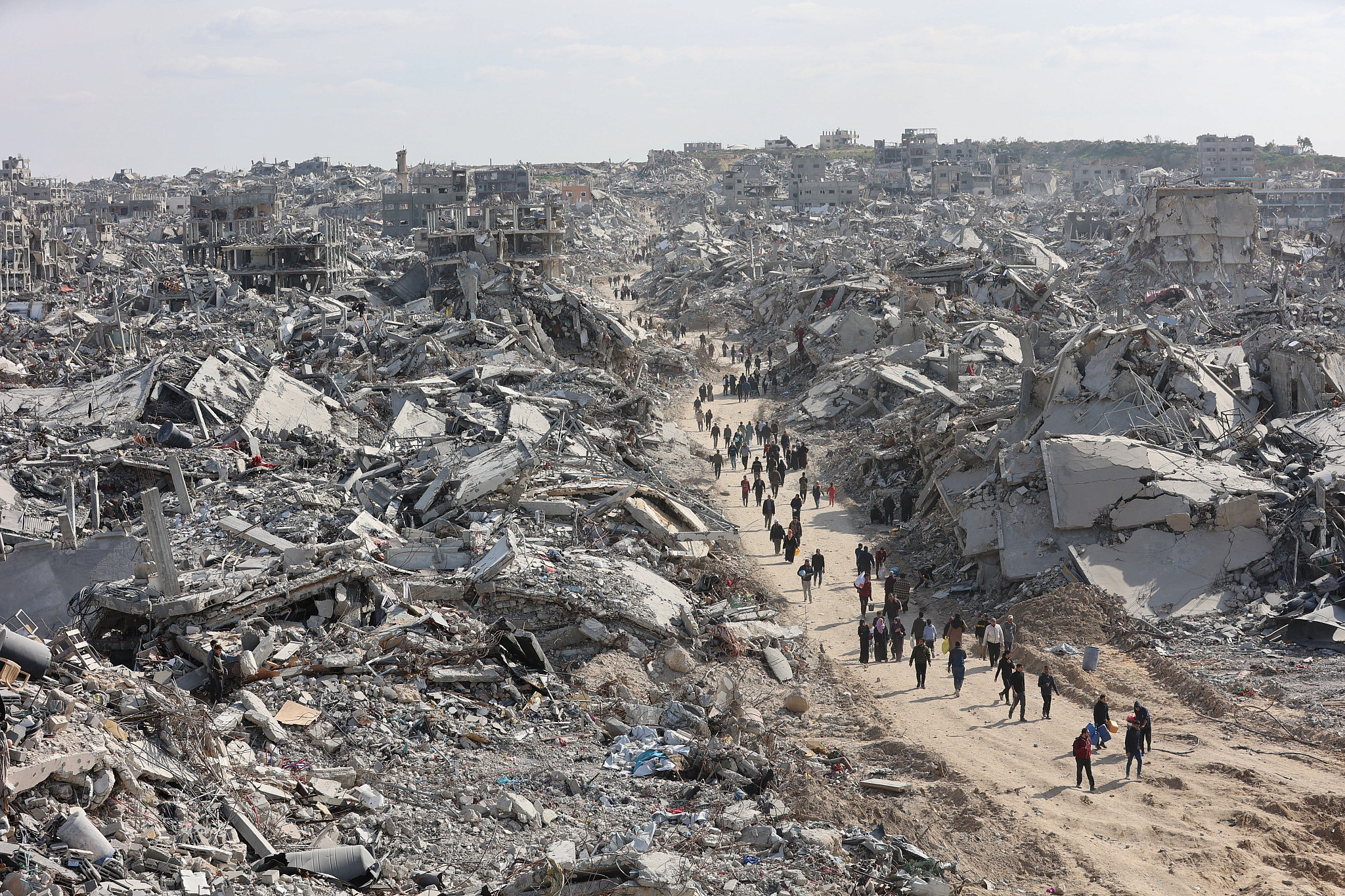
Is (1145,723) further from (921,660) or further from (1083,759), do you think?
(921,660)

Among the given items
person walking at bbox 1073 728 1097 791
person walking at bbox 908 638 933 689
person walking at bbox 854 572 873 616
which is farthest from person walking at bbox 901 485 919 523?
person walking at bbox 1073 728 1097 791

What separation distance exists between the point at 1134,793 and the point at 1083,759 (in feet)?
2.08

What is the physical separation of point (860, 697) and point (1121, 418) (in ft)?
29.2

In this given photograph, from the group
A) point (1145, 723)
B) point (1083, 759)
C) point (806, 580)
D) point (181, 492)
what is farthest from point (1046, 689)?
point (181, 492)

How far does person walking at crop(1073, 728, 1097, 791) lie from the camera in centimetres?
1196

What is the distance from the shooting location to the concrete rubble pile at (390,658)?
8680 millimetres

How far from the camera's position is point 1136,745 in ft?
39.8

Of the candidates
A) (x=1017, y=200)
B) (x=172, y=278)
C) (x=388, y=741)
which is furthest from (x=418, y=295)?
(x=1017, y=200)

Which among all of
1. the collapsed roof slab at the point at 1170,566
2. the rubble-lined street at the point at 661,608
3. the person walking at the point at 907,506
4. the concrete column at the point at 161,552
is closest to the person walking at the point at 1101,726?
the rubble-lined street at the point at 661,608

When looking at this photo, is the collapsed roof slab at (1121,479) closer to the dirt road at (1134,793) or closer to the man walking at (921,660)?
the dirt road at (1134,793)

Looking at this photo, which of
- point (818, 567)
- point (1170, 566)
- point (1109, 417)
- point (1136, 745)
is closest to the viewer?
point (1136, 745)

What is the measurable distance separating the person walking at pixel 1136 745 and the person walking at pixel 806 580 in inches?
282

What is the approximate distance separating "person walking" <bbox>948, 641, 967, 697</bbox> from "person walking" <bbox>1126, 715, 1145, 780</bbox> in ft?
9.07

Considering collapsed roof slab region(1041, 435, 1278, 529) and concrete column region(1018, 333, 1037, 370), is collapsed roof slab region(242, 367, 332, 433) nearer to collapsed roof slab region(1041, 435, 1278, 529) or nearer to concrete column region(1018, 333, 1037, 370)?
collapsed roof slab region(1041, 435, 1278, 529)
